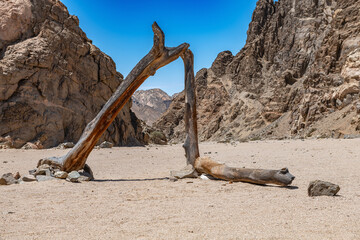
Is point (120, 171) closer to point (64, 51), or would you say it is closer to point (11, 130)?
point (11, 130)

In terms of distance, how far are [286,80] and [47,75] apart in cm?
4382

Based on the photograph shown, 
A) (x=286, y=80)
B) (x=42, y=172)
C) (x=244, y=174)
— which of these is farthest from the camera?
(x=286, y=80)

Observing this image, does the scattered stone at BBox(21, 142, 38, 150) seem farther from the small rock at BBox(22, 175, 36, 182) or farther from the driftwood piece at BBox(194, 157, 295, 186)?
the driftwood piece at BBox(194, 157, 295, 186)

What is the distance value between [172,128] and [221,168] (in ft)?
229

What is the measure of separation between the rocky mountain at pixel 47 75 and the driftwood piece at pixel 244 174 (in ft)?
49.4

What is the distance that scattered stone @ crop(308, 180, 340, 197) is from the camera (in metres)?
4.26

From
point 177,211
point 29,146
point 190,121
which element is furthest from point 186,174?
point 29,146

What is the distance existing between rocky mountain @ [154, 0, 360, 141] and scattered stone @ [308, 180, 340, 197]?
19325mm

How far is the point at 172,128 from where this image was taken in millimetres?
76188

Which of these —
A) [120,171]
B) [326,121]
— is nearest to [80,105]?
[120,171]

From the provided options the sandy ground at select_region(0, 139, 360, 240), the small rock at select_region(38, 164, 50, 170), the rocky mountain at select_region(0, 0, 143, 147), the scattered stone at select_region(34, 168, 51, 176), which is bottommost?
the sandy ground at select_region(0, 139, 360, 240)

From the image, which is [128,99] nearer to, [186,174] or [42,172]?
[186,174]

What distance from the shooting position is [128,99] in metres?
6.82

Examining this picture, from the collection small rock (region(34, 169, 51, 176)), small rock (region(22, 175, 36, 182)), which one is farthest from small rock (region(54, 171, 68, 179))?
small rock (region(22, 175, 36, 182))
